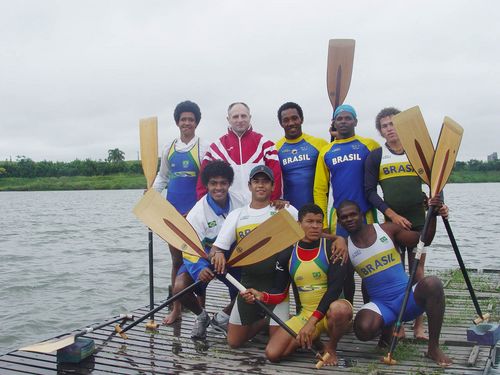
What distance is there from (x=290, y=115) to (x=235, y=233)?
1.12 meters

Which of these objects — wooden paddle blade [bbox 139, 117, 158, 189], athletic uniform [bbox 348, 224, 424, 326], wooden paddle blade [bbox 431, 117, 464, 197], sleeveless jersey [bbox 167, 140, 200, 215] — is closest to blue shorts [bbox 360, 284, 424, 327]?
athletic uniform [bbox 348, 224, 424, 326]

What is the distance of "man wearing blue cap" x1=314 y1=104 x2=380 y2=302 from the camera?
180 inches

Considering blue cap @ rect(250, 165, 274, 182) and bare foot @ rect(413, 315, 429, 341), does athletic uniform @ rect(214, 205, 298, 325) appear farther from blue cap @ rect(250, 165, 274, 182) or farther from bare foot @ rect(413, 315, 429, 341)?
bare foot @ rect(413, 315, 429, 341)

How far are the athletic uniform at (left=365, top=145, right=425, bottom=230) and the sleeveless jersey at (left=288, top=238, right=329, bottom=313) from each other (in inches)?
26.0

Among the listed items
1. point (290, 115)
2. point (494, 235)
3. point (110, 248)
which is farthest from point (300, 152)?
point (494, 235)

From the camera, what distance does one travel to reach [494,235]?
18.4 meters

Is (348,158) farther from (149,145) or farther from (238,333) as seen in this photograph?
(149,145)

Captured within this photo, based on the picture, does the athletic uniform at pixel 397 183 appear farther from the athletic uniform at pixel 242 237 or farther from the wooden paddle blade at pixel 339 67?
the wooden paddle blade at pixel 339 67

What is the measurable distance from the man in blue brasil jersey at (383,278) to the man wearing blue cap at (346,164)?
31 centimetres

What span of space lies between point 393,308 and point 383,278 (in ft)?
0.74

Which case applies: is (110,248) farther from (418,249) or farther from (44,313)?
(418,249)

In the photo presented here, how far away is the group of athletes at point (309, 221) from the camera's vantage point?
4.08m

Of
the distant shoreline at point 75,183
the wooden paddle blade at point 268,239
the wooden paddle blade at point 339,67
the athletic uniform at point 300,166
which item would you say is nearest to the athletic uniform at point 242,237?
the wooden paddle blade at point 268,239

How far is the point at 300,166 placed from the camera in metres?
4.81
